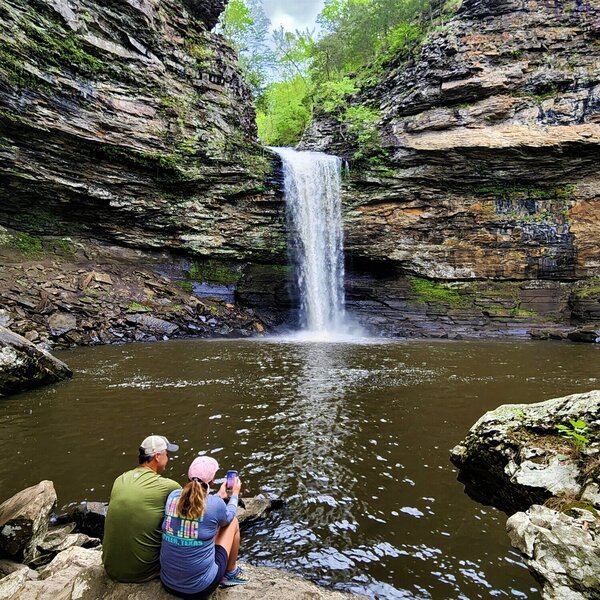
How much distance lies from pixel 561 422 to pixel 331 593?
2.46m

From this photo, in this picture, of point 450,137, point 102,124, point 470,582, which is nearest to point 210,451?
point 470,582

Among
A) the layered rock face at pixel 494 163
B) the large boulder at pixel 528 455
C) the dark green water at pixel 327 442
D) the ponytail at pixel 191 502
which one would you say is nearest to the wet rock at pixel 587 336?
the layered rock face at pixel 494 163

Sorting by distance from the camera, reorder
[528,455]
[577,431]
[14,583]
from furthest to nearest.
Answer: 1. [528,455]
2. [577,431]
3. [14,583]

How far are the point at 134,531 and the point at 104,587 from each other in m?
0.42

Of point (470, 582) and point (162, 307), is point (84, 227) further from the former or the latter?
point (470, 582)

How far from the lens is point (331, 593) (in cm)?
309

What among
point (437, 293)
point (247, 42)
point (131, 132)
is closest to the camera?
point (131, 132)

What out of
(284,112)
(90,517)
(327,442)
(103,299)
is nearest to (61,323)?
(103,299)

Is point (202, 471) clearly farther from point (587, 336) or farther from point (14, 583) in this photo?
point (587, 336)

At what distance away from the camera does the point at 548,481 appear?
3113 mm

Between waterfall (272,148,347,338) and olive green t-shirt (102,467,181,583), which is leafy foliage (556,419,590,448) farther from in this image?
waterfall (272,148,347,338)

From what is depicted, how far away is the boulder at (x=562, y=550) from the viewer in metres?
2.20

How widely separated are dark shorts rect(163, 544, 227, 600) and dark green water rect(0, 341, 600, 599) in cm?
77

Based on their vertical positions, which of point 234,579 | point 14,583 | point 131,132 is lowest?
point 234,579
